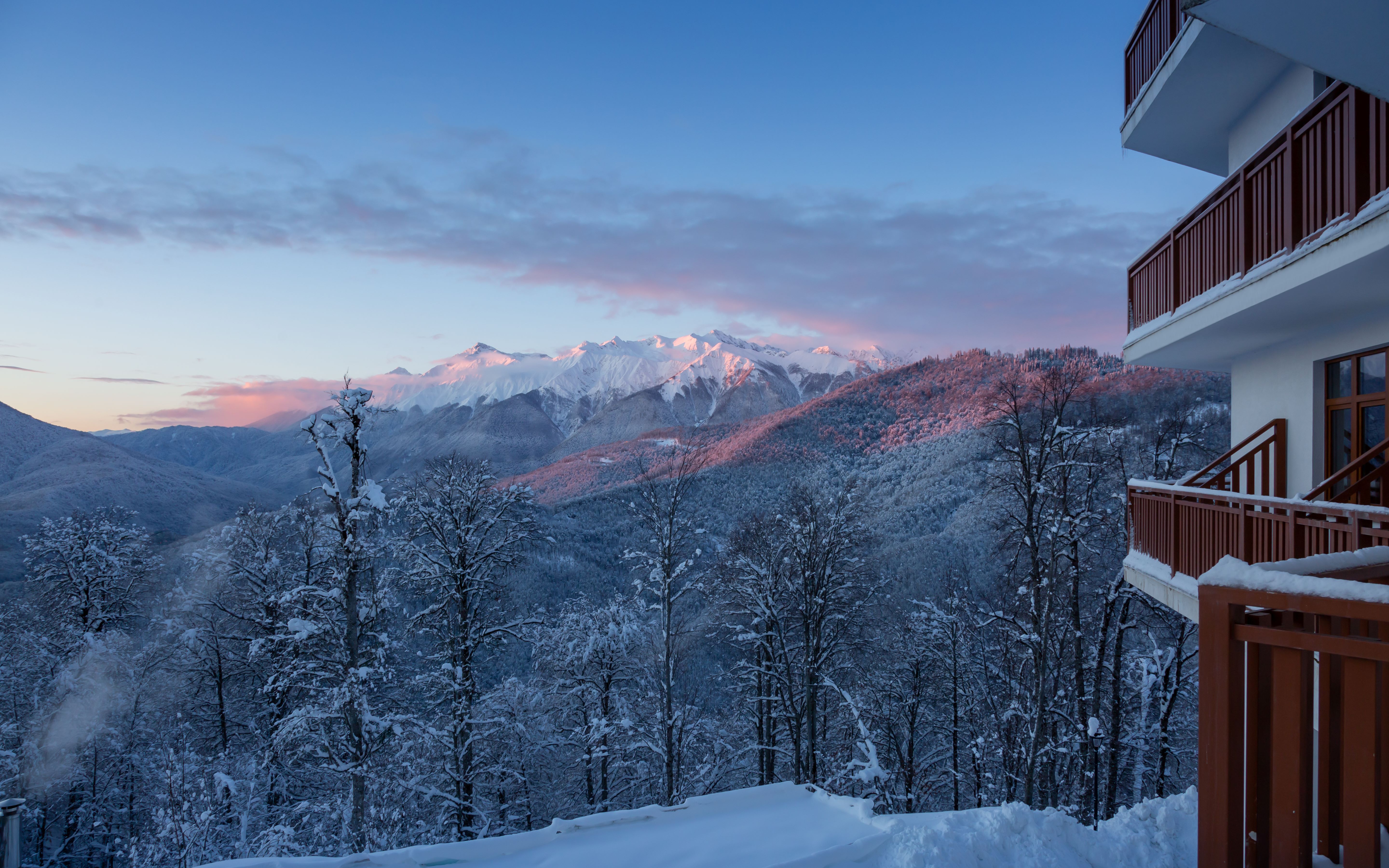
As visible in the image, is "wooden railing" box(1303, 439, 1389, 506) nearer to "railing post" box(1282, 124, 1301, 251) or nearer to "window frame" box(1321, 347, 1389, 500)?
"window frame" box(1321, 347, 1389, 500)

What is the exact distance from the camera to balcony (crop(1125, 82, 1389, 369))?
Result: 4.25 meters

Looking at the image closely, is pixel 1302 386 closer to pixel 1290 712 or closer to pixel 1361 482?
pixel 1361 482

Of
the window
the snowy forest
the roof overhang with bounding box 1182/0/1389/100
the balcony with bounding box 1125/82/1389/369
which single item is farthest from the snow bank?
the snowy forest

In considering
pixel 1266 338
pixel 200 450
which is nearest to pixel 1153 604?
pixel 1266 338

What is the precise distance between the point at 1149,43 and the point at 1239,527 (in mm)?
7048

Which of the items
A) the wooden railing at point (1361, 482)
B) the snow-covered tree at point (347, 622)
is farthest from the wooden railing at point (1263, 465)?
the snow-covered tree at point (347, 622)

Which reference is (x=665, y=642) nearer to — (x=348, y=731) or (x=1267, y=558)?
(x=348, y=731)

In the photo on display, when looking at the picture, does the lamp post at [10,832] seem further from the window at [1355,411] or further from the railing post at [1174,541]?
the window at [1355,411]

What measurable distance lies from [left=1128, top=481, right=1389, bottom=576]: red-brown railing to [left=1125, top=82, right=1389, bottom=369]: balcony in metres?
1.92

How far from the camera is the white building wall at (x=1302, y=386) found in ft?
19.2

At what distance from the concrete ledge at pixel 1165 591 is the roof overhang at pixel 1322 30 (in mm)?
3945

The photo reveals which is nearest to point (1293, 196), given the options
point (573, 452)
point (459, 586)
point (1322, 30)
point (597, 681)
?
point (1322, 30)

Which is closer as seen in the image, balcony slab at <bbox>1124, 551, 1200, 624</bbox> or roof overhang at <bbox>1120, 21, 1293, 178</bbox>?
balcony slab at <bbox>1124, 551, 1200, 624</bbox>

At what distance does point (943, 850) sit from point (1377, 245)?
4.92 metres
